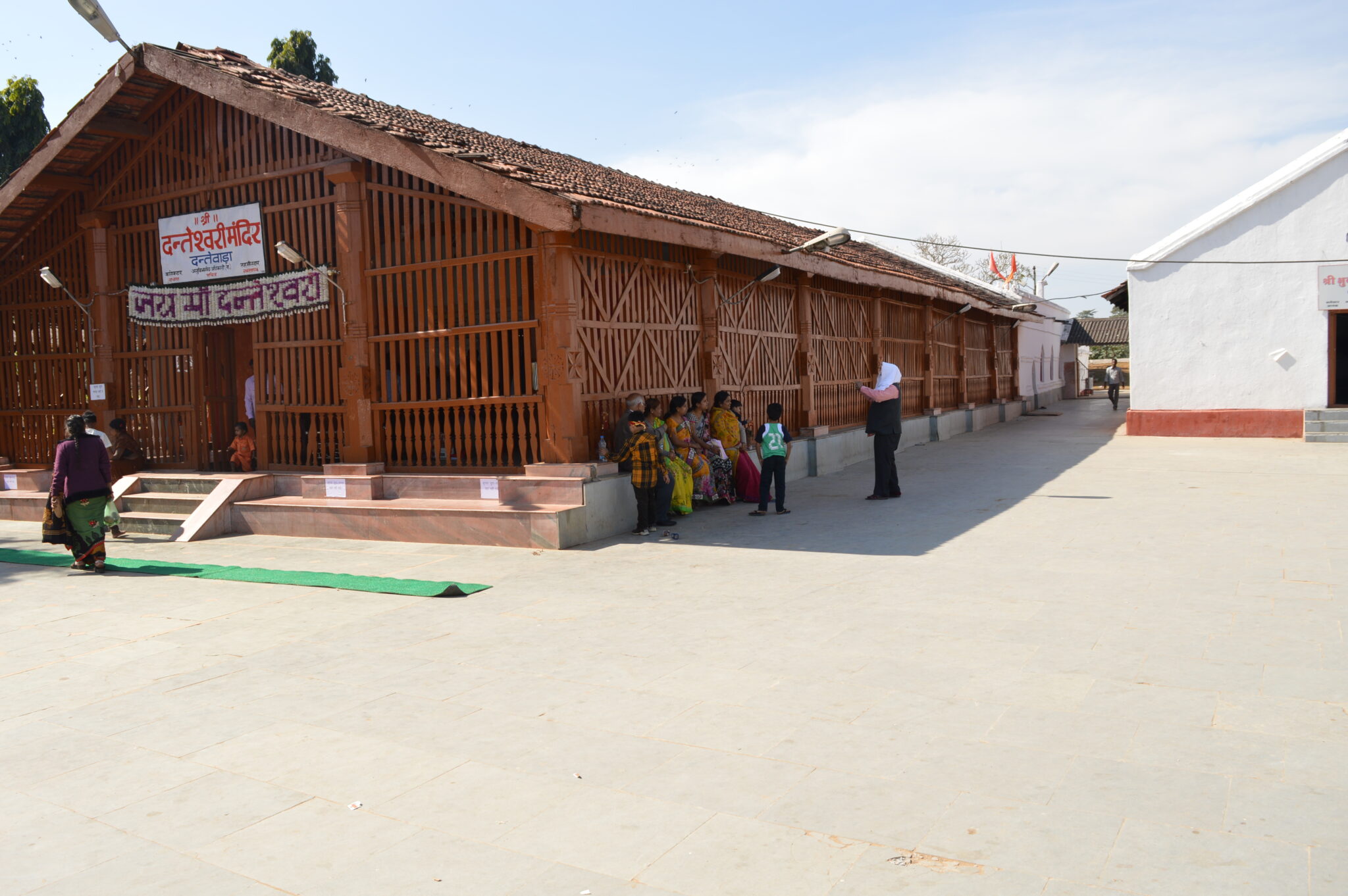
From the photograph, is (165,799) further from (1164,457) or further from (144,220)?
(1164,457)

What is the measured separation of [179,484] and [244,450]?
88cm

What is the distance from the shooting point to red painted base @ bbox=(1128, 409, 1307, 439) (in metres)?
17.4

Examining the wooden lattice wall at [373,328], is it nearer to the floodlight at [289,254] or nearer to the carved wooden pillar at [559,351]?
the carved wooden pillar at [559,351]

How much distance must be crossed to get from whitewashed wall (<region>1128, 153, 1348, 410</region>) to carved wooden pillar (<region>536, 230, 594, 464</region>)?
13.3 meters

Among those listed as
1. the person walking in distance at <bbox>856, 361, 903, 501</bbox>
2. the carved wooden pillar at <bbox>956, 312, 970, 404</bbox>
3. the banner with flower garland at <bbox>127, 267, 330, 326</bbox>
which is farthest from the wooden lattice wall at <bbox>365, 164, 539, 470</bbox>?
the carved wooden pillar at <bbox>956, 312, 970, 404</bbox>

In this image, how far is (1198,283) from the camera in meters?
18.0

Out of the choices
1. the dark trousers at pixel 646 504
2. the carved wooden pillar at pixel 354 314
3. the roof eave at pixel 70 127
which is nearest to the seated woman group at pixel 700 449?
the dark trousers at pixel 646 504

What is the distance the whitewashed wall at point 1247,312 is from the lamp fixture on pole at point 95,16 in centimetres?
1676

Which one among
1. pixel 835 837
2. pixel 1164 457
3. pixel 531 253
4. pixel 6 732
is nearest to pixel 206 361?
pixel 531 253

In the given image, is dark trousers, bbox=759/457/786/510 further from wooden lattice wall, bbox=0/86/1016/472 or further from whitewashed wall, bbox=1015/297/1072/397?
whitewashed wall, bbox=1015/297/1072/397

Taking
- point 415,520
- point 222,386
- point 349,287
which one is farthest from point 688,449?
point 222,386

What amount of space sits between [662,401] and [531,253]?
7.98ft

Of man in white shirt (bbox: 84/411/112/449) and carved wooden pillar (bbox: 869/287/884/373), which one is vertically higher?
carved wooden pillar (bbox: 869/287/884/373)

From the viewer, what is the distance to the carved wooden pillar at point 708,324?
39.1 ft
